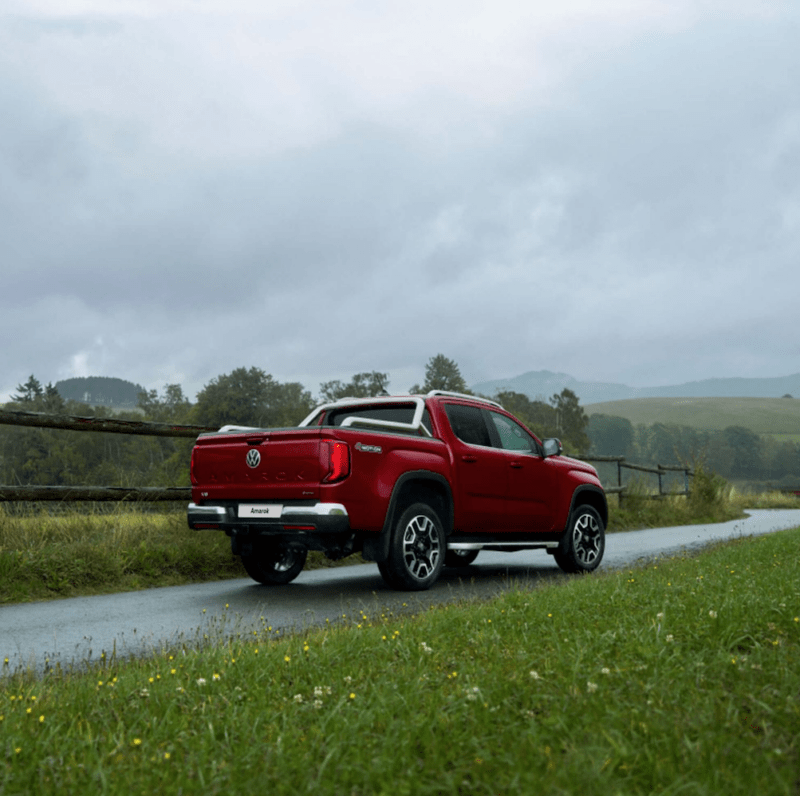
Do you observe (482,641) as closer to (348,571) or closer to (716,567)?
(716,567)

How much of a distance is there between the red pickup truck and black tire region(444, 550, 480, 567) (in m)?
1.26

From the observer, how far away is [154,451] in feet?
199

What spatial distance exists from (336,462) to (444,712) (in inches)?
189

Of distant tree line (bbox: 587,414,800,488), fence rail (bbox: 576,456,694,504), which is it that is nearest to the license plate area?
fence rail (bbox: 576,456,694,504)

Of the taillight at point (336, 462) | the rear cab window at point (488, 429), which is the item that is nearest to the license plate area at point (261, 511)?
the taillight at point (336, 462)

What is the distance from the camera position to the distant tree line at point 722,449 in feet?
400

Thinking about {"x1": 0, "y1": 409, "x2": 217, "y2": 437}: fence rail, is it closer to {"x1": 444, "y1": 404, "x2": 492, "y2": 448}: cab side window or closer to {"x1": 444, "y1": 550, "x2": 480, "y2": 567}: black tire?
{"x1": 444, "y1": 404, "x2": 492, "y2": 448}: cab side window

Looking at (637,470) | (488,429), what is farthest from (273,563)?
(637,470)

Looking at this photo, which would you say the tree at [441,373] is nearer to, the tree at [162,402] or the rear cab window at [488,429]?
the tree at [162,402]

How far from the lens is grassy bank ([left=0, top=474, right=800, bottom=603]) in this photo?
8.74 meters

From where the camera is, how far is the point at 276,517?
8328 millimetres

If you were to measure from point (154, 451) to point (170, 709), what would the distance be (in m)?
59.2

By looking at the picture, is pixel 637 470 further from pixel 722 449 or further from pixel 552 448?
pixel 722 449

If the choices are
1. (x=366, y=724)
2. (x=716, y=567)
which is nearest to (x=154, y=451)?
(x=716, y=567)
